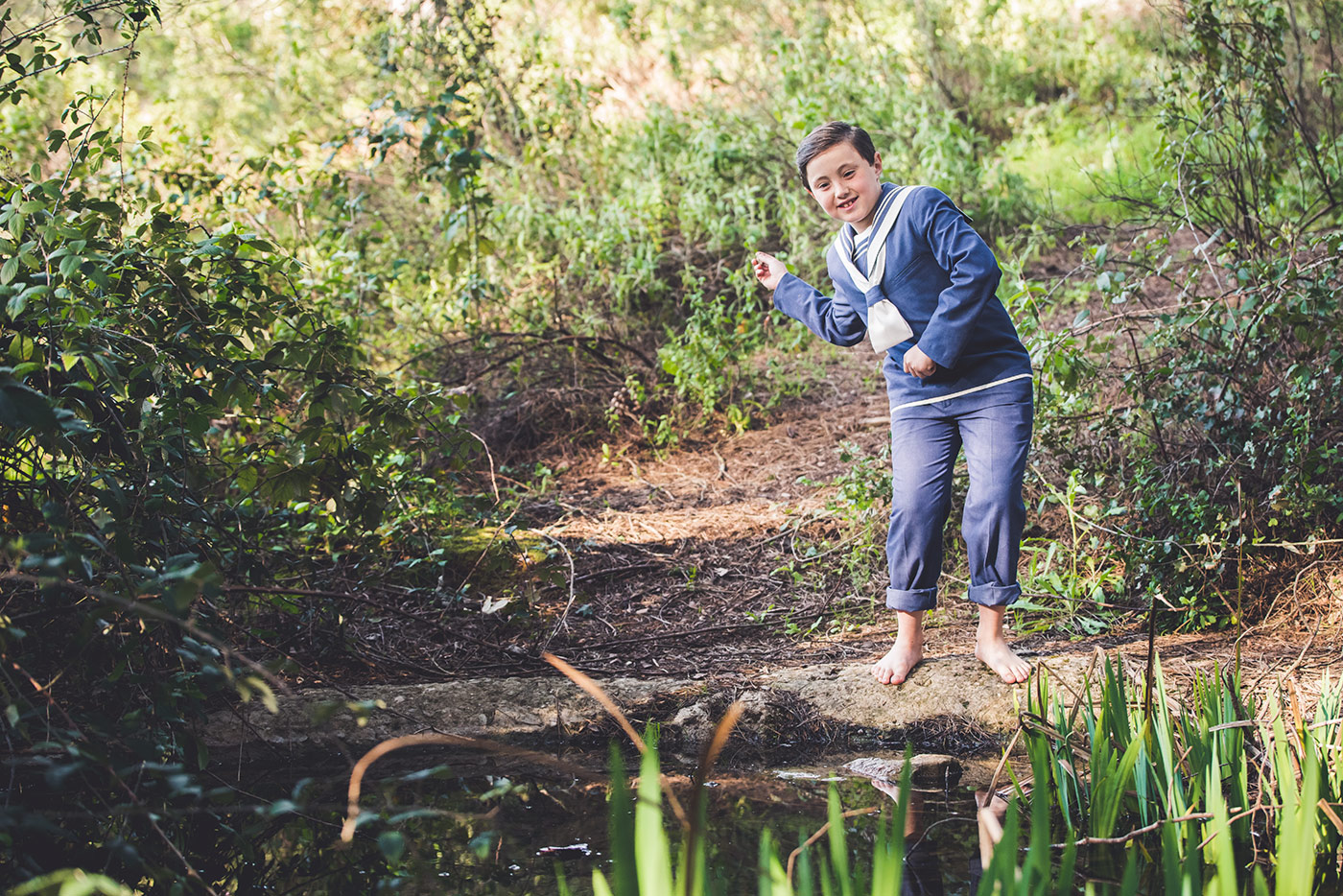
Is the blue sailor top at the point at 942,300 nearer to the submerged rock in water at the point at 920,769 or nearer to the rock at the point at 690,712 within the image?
the rock at the point at 690,712

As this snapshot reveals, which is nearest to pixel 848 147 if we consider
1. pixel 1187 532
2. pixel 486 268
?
pixel 1187 532

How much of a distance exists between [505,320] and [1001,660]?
4806mm

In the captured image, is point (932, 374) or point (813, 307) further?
point (813, 307)

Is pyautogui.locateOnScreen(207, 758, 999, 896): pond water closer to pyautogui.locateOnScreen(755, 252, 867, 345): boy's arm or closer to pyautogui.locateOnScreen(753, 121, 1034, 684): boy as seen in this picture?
pyautogui.locateOnScreen(753, 121, 1034, 684): boy

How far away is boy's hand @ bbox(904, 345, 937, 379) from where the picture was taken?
280 cm

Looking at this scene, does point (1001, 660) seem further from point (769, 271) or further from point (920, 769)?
point (769, 271)

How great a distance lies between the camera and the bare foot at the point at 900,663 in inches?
117

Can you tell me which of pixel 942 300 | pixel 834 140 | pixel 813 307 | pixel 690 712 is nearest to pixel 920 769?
pixel 690 712

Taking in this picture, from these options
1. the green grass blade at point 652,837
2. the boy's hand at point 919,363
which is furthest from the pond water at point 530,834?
the boy's hand at point 919,363

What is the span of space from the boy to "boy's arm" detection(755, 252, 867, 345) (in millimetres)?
76

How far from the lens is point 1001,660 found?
2916 millimetres

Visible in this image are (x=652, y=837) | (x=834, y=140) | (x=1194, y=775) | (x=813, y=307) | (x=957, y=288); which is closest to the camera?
(x=652, y=837)

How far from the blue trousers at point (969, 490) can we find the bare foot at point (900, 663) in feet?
0.38

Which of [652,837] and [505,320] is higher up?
[505,320]
